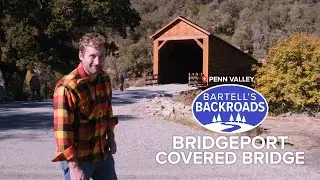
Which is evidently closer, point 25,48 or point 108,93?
point 108,93

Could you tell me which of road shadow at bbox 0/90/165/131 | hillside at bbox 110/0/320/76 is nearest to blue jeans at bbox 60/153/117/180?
road shadow at bbox 0/90/165/131

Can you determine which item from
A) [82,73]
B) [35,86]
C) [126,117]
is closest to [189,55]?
[35,86]

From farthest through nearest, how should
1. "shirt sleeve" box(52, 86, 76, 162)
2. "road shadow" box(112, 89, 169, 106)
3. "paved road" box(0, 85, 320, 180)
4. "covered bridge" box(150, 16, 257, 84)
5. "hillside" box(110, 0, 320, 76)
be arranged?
"hillside" box(110, 0, 320, 76), "covered bridge" box(150, 16, 257, 84), "road shadow" box(112, 89, 169, 106), "paved road" box(0, 85, 320, 180), "shirt sleeve" box(52, 86, 76, 162)

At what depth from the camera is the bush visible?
650 inches

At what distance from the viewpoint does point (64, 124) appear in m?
2.80

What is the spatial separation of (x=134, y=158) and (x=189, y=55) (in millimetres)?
29359

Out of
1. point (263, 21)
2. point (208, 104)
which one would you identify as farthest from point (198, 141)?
point (263, 21)

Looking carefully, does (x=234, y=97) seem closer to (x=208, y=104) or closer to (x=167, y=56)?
(x=208, y=104)

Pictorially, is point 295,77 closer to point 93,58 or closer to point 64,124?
point 93,58

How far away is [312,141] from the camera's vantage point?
32.1ft

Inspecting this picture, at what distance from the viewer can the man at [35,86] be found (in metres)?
17.7

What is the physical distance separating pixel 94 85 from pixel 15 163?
13.1 feet

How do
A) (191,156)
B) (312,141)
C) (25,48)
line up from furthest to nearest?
(25,48)
(312,141)
(191,156)

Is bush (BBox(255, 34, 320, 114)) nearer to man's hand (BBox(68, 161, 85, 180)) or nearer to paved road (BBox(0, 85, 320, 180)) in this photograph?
paved road (BBox(0, 85, 320, 180))
